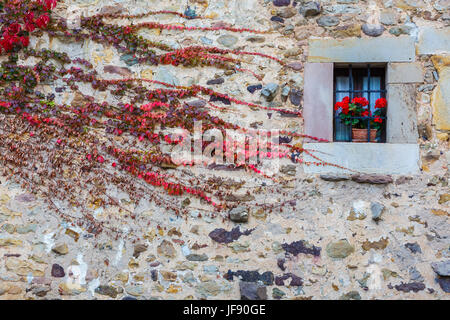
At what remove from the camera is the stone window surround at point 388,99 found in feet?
12.6

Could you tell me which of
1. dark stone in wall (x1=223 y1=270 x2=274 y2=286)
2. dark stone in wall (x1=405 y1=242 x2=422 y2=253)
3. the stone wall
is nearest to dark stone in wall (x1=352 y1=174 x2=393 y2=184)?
the stone wall

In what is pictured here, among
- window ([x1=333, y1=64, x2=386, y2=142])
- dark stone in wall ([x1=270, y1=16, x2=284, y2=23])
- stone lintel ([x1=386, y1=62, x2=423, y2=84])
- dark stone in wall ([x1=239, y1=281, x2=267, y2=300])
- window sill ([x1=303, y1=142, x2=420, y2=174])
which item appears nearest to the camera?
dark stone in wall ([x1=239, y1=281, x2=267, y2=300])

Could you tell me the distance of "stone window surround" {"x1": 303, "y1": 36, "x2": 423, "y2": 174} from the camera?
3.84m

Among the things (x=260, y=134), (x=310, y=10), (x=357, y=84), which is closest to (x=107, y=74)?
(x=260, y=134)

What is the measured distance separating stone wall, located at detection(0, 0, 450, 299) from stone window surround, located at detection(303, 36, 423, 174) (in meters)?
0.07

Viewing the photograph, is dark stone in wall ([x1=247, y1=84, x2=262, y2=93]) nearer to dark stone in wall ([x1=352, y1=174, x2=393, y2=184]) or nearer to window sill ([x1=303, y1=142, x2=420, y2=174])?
window sill ([x1=303, y1=142, x2=420, y2=174])

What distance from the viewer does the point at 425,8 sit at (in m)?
4.05

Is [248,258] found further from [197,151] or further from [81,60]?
[81,60]

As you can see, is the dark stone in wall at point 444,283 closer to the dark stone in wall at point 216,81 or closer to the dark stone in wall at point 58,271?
the dark stone in wall at point 216,81

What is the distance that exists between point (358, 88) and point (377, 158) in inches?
29.0

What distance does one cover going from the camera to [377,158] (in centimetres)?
384

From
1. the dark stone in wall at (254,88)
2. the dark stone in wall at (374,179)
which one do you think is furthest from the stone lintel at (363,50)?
the dark stone in wall at (374,179)

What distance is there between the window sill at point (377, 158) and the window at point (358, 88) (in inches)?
8.4

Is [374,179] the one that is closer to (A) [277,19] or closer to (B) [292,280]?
(B) [292,280]
